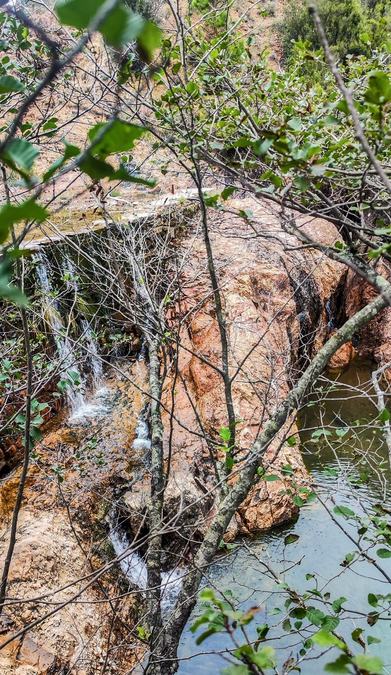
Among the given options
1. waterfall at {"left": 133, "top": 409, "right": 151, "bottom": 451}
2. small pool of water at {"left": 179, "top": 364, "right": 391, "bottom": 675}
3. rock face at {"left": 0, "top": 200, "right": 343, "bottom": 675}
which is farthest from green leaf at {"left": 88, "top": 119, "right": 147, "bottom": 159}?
waterfall at {"left": 133, "top": 409, "right": 151, "bottom": 451}

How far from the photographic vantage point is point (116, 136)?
458 millimetres

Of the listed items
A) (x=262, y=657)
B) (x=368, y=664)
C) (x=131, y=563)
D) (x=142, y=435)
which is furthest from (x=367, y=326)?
(x=368, y=664)

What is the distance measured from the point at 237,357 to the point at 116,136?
4775mm

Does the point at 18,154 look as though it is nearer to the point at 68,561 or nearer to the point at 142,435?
the point at 68,561

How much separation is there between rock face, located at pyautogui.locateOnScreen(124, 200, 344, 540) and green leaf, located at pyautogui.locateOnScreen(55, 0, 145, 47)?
3.26m

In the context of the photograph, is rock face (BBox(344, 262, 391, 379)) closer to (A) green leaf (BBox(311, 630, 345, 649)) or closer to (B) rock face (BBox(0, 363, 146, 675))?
(B) rock face (BBox(0, 363, 146, 675))

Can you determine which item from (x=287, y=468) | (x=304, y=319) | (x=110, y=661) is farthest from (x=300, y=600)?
(x=304, y=319)

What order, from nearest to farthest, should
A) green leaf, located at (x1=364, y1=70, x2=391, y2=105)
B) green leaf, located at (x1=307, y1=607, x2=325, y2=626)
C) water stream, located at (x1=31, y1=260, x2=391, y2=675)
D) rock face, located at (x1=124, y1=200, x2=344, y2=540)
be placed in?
green leaf, located at (x1=364, y1=70, x2=391, y2=105) < green leaf, located at (x1=307, y1=607, x2=325, y2=626) < water stream, located at (x1=31, y1=260, x2=391, y2=675) < rock face, located at (x1=124, y1=200, x2=344, y2=540)

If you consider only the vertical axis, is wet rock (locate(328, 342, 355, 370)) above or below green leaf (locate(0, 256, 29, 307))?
below

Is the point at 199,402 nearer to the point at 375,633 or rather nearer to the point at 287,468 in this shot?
the point at 375,633

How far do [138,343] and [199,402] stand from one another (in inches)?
62.0

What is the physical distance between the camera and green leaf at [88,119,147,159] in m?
0.45

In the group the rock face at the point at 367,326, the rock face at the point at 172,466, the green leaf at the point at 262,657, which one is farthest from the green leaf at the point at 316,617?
the rock face at the point at 367,326

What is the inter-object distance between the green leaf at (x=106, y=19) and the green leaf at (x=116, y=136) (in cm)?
8
